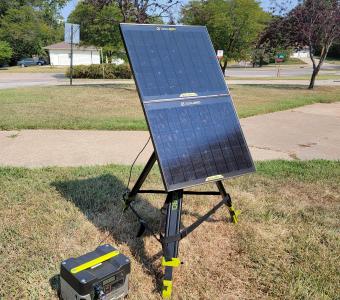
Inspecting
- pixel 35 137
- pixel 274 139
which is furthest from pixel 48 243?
pixel 274 139

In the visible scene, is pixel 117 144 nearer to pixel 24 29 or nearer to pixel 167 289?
pixel 167 289

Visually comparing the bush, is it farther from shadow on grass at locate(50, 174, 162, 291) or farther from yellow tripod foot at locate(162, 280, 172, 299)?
yellow tripod foot at locate(162, 280, 172, 299)

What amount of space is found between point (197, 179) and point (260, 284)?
1062mm

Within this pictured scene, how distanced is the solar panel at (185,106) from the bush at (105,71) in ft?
85.2

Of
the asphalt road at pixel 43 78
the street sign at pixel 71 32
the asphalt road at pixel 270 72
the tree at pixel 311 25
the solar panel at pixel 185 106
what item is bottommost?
the asphalt road at pixel 43 78

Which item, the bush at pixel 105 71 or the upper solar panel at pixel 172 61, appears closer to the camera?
the upper solar panel at pixel 172 61

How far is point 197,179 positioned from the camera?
115 inches

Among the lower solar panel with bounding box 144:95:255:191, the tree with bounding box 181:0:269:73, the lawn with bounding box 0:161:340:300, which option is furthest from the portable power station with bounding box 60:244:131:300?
the tree with bounding box 181:0:269:73

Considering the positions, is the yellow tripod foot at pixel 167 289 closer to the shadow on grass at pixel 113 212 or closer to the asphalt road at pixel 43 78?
the shadow on grass at pixel 113 212

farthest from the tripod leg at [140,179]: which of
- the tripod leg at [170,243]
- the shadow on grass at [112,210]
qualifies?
the tripod leg at [170,243]

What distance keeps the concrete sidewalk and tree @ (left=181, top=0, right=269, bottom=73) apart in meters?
10.2

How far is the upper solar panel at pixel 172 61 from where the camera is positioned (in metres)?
2.96

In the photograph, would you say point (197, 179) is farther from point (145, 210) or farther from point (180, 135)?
point (145, 210)

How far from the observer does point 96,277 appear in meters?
2.54
